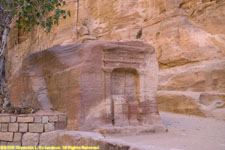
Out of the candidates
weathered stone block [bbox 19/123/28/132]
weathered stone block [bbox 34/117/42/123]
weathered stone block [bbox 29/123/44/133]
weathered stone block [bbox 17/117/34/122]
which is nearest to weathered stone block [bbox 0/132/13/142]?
weathered stone block [bbox 19/123/28/132]

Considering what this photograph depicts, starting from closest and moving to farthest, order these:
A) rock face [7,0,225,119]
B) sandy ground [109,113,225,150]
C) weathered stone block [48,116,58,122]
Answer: weathered stone block [48,116,58,122], sandy ground [109,113,225,150], rock face [7,0,225,119]

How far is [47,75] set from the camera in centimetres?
909

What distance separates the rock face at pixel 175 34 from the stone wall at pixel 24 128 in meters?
8.67

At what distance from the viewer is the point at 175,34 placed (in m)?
16.0

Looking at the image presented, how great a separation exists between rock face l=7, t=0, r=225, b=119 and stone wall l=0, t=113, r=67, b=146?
867 centimetres

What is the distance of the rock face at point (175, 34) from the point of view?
1288 centimetres

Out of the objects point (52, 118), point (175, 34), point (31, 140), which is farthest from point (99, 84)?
point (175, 34)

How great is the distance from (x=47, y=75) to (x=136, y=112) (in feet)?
12.3

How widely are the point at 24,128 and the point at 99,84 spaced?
321 centimetres

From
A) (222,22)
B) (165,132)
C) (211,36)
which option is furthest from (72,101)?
(222,22)

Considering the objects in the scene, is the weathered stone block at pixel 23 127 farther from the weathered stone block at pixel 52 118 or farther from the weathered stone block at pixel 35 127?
the weathered stone block at pixel 52 118

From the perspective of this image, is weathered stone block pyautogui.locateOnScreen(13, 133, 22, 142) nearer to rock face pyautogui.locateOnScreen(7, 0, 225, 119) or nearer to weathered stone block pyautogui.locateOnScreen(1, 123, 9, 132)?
weathered stone block pyautogui.locateOnScreen(1, 123, 9, 132)

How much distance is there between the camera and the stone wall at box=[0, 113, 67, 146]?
190 inches

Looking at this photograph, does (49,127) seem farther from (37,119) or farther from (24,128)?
(24,128)
